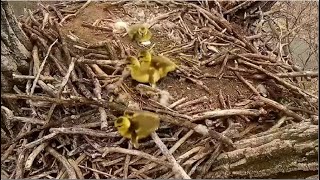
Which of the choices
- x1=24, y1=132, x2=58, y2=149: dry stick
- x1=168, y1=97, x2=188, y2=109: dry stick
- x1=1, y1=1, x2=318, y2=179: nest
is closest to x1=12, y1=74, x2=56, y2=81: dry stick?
x1=1, y1=1, x2=318, y2=179: nest

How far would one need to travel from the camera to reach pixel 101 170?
1.35 meters

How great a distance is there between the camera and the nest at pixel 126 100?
4.45 ft

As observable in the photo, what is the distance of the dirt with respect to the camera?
161 centimetres

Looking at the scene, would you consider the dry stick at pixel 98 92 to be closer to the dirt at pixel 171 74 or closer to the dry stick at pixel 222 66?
the dirt at pixel 171 74

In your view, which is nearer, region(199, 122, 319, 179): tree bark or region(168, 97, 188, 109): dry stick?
region(199, 122, 319, 179): tree bark

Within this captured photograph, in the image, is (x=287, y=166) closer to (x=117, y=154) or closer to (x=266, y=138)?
(x=266, y=138)

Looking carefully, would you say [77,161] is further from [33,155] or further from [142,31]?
[142,31]

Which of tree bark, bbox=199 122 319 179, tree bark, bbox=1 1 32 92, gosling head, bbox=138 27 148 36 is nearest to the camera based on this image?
tree bark, bbox=199 122 319 179

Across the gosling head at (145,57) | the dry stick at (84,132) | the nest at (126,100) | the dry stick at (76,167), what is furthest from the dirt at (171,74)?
the dry stick at (76,167)

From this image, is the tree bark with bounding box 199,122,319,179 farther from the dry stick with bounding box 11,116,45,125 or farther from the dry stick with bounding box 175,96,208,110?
the dry stick with bounding box 11,116,45,125

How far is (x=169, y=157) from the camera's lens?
4.27 ft

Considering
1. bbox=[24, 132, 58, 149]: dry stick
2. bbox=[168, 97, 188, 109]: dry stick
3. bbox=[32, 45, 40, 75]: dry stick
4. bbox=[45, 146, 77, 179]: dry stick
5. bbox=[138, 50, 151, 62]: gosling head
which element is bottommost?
bbox=[45, 146, 77, 179]: dry stick

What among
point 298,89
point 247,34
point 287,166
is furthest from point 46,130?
point 247,34

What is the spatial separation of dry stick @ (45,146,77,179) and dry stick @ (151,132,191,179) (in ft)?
0.83
